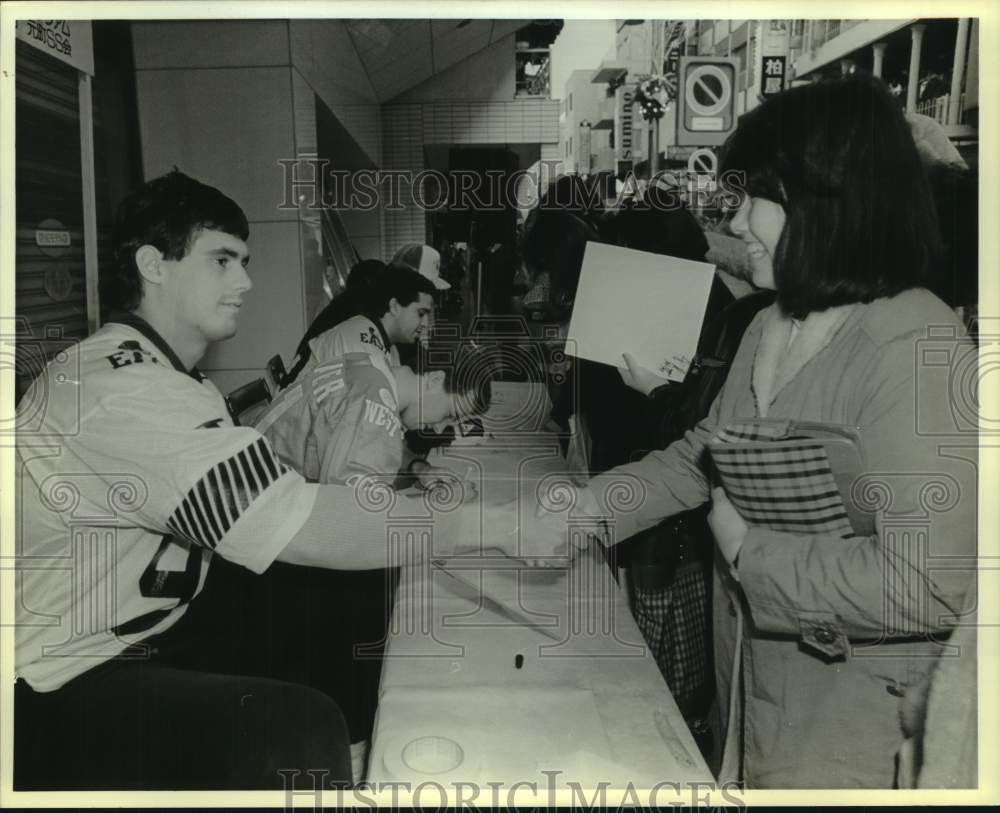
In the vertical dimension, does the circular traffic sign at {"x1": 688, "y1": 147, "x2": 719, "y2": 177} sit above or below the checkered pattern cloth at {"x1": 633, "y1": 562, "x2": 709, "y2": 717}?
above

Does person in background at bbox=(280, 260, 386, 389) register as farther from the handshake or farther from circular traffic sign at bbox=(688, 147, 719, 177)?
circular traffic sign at bbox=(688, 147, 719, 177)

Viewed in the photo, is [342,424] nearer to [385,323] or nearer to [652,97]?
[385,323]

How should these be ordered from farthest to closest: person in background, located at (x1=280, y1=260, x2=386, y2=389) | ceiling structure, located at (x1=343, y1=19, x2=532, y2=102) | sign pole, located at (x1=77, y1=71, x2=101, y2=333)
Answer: person in background, located at (x1=280, y1=260, x2=386, y2=389) < sign pole, located at (x1=77, y1=71, x2=101, y2=333) < ceiling structure, located at (x1=343, y1=19, x2=532, y2=102)

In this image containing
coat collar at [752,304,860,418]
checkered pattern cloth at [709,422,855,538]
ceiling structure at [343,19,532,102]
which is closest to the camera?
checkered pattern cloth at [709,422,855,538]

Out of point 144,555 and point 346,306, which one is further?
point 346,306

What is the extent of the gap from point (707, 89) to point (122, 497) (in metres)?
1.32

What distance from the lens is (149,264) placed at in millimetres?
1227

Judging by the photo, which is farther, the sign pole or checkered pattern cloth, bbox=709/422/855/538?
the sign pole

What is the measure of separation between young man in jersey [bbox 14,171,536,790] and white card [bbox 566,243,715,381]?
0.62m

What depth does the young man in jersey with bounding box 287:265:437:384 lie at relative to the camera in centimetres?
166

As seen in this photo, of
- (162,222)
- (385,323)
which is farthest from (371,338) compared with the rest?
(162,222)

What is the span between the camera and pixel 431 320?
1916mm

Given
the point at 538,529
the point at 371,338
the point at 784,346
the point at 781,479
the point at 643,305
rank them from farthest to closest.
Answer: the point at 371,338 → the point at 643,305 → the point at 538,529 → the point at 784,346 → the point at 781,479

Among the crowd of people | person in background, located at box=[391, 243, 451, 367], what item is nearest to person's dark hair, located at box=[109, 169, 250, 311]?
the crowd of people
